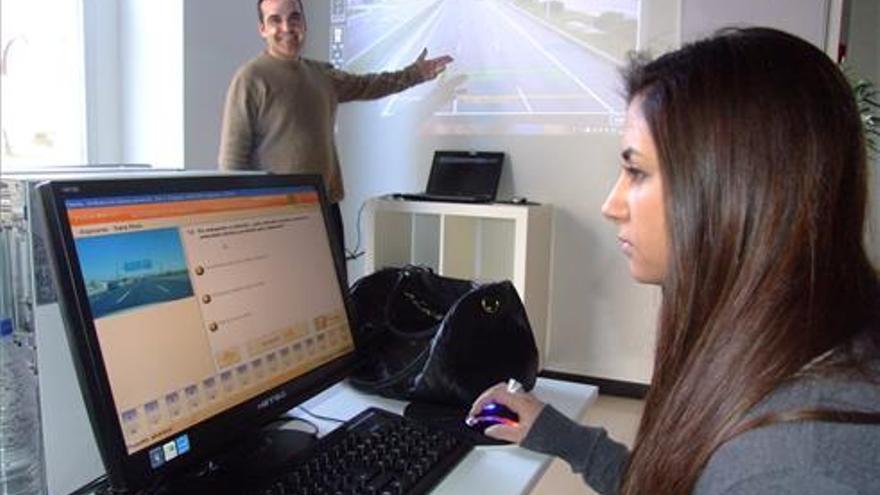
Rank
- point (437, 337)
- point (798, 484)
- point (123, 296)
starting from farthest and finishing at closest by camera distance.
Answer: point (437, 337) < point (123, 296) < point (798, 484)

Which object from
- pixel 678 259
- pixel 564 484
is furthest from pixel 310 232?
pixel 564 484

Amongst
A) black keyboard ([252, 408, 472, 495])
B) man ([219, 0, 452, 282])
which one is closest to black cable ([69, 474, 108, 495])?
black keyboard ([252, 408, 472, 495])

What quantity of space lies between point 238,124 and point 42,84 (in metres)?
0.72

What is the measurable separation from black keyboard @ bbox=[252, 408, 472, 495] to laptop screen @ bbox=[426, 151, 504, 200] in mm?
2185

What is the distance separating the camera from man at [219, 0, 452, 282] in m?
2.73

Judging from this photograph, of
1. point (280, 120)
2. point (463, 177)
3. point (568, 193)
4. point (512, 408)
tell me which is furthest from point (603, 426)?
point (512, 408)

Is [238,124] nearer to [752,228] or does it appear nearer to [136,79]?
[136,79]

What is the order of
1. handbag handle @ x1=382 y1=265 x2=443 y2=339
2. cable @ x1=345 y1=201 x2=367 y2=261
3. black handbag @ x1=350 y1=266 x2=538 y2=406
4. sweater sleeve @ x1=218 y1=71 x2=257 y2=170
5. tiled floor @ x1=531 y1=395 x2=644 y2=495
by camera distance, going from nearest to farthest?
black handbag @ x1=350 y1=266 x2=538 y2=406 < handbag handle @ x1=382 y1=265 x2=443 y2=339 < tiled floor @ x1=531 y1=395 x2=644 y2=495 < sweater sleeve @ x1=218 y1=71 x2=257 y2=170 < cable @ x1=345 y1=201 x2=367 y2=261

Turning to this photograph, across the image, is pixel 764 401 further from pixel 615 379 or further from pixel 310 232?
pixel 615 379

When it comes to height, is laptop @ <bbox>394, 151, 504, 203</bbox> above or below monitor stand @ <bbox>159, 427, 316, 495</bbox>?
above

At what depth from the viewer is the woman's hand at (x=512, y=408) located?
3.27 ft

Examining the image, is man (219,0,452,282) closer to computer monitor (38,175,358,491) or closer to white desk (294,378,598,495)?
white desk (294,378,598,495)

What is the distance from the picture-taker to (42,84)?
2670 mm

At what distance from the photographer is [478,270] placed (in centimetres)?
344
